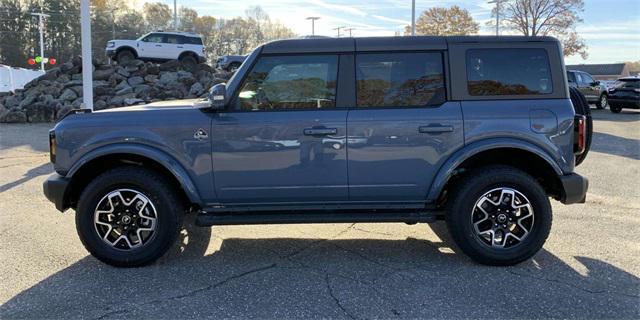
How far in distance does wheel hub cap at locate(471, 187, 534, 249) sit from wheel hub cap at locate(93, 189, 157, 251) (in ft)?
9.20

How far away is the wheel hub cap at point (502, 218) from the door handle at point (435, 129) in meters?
0.66

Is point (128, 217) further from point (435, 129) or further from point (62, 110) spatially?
point (62, 110)

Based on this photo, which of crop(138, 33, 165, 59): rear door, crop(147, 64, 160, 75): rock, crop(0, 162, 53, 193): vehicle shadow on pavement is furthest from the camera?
crop(138, 33, 165, 59): rear door

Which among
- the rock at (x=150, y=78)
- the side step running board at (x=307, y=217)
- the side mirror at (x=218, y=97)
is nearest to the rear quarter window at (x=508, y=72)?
the side step running board at (x=307, y=217)

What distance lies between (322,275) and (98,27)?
7530 centimetres

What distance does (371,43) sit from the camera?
14.1 feet

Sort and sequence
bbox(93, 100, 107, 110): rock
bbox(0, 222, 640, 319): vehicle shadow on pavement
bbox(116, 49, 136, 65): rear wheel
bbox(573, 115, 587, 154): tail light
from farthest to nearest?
bbox(116, 49, 136, 65): rear wheel → bbox(93, 100, 107, 110): rock → bbox(573, 115, 587, 154): tail light → bbox(0, 222, 640, 319): vehicle shadow on pavement

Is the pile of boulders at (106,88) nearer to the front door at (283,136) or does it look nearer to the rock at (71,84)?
the rock at (71,84)

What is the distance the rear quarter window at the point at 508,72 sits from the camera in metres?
4.23

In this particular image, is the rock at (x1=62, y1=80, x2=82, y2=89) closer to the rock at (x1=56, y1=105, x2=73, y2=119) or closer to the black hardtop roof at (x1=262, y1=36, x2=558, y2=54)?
the rock at (x1=56, y1=105, x2=73, y2=119)

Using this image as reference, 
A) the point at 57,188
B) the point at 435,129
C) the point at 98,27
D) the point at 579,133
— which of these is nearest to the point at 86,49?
the point at 57,188

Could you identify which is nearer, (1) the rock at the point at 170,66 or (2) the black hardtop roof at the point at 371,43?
(2) the black hardtop roof at the point at 371,43

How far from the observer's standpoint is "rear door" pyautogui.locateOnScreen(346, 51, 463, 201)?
163 inches

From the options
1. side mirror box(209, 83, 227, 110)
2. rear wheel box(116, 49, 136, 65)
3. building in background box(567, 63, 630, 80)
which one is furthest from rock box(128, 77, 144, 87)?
building in background box(567, 63, 630, 80)
